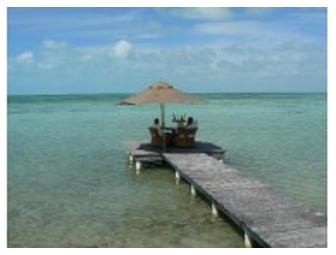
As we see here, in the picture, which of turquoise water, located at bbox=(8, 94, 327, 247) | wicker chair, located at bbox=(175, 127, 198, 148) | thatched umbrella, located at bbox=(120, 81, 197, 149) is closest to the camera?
turquoise water, located at bbox=(8, 94, 327, 247)

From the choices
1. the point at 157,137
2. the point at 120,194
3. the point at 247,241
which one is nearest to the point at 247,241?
the point at 247,241

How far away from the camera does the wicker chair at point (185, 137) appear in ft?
47.2

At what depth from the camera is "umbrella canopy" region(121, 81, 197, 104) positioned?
13.4 meters

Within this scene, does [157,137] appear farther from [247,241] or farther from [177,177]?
[247,241]

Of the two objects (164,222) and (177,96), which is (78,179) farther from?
(164,222)

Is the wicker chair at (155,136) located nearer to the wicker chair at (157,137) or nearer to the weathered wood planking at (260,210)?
the wicker chair at (157,137)

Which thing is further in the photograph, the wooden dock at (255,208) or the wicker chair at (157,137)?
the wicker chair at (157,137)

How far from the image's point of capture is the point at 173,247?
26.1 feet

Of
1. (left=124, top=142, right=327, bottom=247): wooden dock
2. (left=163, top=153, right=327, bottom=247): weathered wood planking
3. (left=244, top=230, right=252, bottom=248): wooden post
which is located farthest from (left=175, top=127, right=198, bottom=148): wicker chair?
(left=244, top=230, right=252, bottom=248): wooden post

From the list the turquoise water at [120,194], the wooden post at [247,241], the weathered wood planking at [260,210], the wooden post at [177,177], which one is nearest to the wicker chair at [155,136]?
the turquoise water at [120,194]

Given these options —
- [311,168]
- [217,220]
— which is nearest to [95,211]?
[217,220]

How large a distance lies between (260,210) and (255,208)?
130mm

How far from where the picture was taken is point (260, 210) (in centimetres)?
796

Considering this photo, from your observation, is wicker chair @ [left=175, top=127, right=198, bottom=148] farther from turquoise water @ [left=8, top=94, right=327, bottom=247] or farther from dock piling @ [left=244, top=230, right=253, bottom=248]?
dock piling @ [left=244, top=230, right=253, bottom=248]
